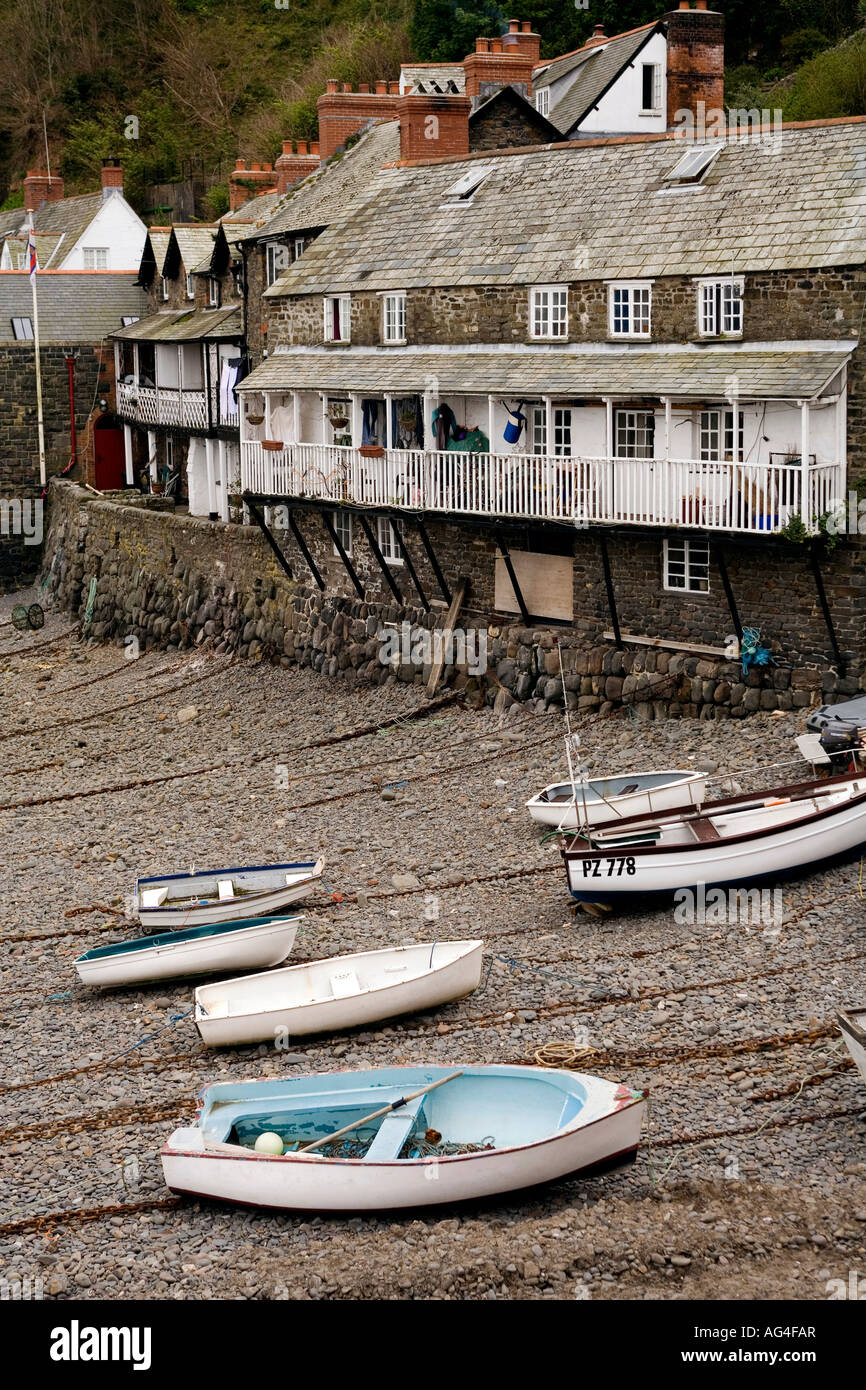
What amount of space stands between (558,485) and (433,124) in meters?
10.5

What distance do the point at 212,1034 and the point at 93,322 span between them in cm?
3455

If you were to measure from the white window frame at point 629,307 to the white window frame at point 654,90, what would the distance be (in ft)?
56.7

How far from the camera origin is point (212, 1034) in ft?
54.4

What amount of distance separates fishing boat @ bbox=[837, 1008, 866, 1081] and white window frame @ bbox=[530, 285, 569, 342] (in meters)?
15.1

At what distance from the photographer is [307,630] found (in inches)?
1278

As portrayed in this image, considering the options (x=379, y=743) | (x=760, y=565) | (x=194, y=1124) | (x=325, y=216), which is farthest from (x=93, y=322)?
(x=194, y=1124)

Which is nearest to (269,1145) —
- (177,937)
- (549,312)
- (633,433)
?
(177,937)

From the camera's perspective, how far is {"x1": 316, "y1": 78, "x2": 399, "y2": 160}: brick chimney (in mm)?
36969

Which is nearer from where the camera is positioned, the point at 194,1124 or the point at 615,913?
the point at 194,1124

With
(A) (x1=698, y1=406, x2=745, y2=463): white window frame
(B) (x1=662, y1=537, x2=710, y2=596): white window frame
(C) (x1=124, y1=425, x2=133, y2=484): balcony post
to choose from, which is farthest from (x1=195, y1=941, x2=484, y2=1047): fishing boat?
(C) (x1=124, y1=425, x2=133, y2=484): balcony post

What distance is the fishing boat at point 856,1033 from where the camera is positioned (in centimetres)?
1381

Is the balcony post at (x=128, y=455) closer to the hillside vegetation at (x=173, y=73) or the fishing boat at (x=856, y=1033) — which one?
the hillside vegetation at (x=173, y=73)

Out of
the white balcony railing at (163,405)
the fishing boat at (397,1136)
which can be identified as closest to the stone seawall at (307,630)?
the white balcony railing at (163,405)
